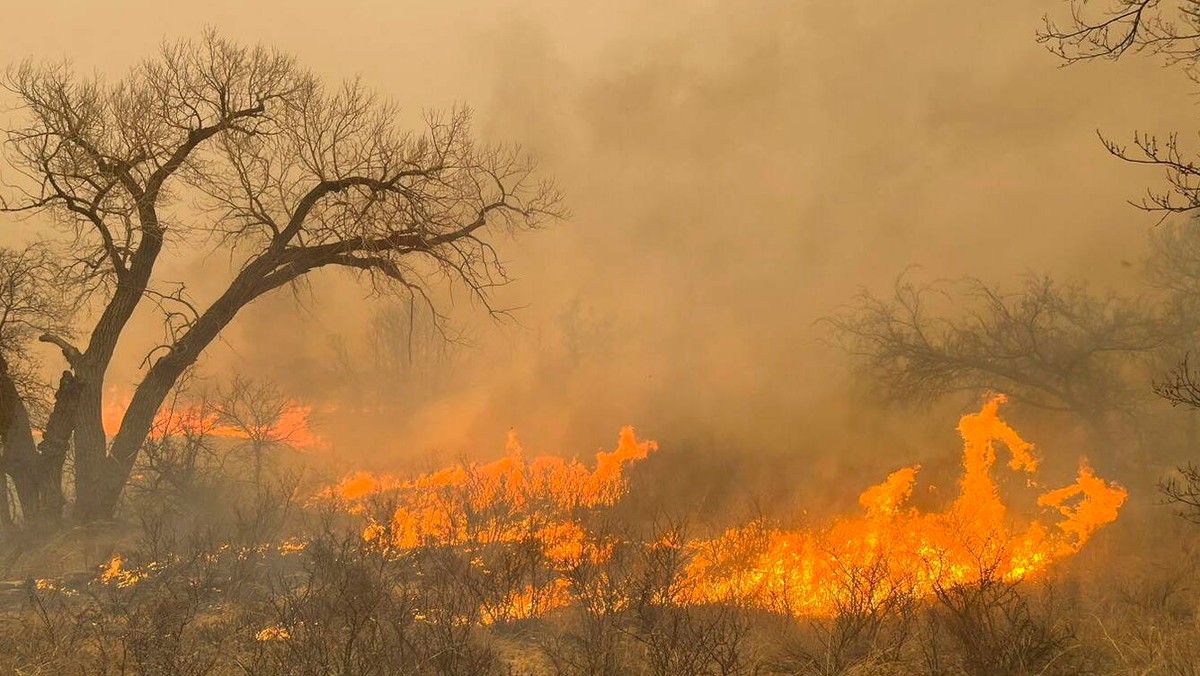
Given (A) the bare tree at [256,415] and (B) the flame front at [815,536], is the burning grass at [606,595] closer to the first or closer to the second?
(B) the flame front at [815,536]

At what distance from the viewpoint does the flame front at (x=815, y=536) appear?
9.59 m

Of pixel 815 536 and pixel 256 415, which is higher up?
pixel 256 415

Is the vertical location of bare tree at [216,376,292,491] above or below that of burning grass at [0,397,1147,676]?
above

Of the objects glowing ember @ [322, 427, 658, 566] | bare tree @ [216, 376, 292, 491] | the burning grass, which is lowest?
the burning grass

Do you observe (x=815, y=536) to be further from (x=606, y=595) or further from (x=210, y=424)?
(x=210, y=424)

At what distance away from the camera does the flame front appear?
31.4ft

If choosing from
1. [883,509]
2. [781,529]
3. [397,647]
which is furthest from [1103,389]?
[397,647]

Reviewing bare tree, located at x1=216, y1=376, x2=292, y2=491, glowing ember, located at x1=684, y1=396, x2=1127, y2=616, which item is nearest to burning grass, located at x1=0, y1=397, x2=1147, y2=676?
glowing ember, located at x1=684, y1=396, x2=1127, y2=616

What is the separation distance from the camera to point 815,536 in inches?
477

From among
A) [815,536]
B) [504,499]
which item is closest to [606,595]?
[815,536]

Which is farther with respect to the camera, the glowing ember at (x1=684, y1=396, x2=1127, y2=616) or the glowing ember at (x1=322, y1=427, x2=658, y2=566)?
the glowing ember at (x1=322, y1=427, x2=658, y2=566)

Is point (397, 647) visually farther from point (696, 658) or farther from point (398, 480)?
point (398, 480)

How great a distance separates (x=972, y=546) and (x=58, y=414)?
16425 mm

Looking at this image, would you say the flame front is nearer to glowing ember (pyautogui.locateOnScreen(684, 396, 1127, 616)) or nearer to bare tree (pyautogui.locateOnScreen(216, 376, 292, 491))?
glowing ember (pyautogui.locateOnScreen(684, 396, 1127, 616))
